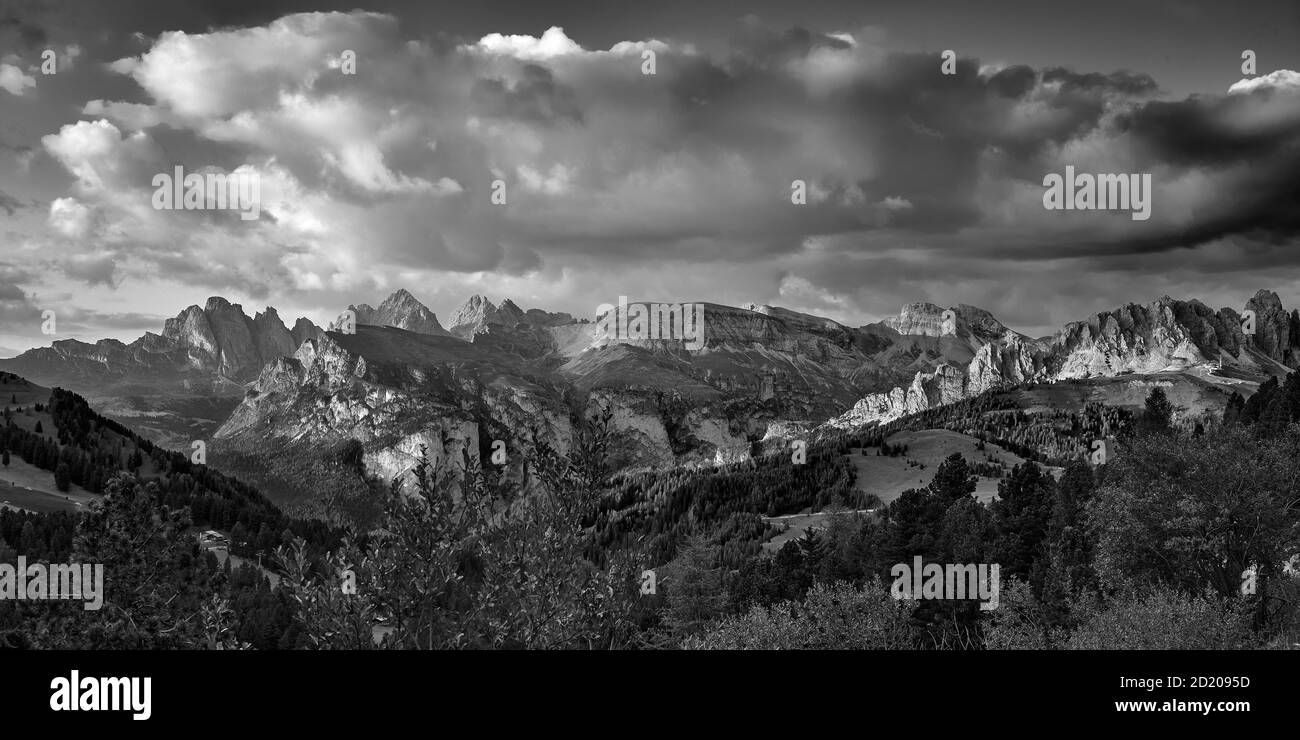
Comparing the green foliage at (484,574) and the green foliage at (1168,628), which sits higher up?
the green foliage at (484,574)

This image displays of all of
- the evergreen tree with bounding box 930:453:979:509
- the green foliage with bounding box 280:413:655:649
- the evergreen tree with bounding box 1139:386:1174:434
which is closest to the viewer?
the green foliage with bounding box 280:413:655:649

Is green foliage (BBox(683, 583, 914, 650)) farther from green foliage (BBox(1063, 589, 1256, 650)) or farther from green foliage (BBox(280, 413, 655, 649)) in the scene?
green foliage (BBox(280, 413, 655, 649))

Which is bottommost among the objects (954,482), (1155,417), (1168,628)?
(954,482)

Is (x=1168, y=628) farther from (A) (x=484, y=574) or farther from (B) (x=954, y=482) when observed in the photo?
(B) (x=954, y=482)

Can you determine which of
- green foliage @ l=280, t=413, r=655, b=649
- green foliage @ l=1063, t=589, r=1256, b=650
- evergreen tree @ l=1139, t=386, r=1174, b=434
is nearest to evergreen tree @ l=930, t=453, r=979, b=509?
evergreen tree @ l=1139, t=386, r=1174, b=434

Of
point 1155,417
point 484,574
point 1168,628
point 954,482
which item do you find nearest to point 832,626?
point 1168,628

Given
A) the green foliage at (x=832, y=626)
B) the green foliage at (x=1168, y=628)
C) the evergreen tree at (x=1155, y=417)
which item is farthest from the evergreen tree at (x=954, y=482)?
the green foliage at (x=1168, y=628)

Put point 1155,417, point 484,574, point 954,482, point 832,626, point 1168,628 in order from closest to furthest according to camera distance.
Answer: point 484,574 → point 1168,628 → point 832,626 → point 954,482 → point 1155,417

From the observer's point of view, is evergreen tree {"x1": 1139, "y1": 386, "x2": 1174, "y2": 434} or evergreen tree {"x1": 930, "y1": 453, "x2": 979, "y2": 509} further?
evergreen tree {"x1": 1139, "y1": 386, "x2": 1174, "y2": 434}

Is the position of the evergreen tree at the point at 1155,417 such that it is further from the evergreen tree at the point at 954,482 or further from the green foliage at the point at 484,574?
the green foliage at the point at 484,574

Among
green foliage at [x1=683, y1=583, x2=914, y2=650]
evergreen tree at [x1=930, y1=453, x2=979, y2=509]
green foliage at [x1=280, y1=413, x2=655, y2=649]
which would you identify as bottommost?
green foliage at [x1=683, y1=583, x2=914, y2=650]

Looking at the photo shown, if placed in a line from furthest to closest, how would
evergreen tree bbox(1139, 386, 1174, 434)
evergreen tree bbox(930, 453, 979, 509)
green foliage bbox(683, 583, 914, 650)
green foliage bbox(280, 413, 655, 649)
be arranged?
evergreen tree bbox(1139, 386, 1174, 434) < evergreen tree bbox(930, 453, 979, 509) < green foliage bbox(683, 583, 914, 650) < green foliage bbox(280, 413, 655, 649)

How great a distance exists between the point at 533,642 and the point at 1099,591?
194ft
